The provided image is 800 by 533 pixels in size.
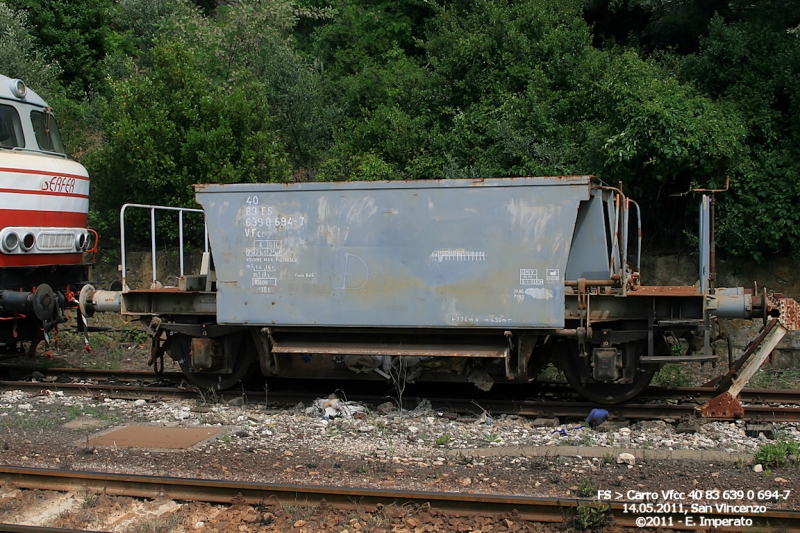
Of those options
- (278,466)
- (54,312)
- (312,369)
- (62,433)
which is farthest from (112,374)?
(278,466)

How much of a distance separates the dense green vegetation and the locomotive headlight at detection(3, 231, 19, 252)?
4171mm

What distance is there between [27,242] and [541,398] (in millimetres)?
7262

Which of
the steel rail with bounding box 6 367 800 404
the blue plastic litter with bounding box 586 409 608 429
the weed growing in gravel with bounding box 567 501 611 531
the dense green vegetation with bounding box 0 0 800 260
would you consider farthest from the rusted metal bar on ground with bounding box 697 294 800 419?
the dense green vegetation with bounding box 0 0 800 260

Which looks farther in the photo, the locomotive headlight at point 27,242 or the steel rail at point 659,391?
the locomotive headlight at point 27,242

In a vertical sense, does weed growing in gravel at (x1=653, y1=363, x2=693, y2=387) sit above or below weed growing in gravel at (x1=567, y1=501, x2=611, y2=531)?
above

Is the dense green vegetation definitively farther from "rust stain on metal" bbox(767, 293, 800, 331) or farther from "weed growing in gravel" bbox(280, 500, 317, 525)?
"weed growing in gravel" bbox(280, 500, 317, 525)

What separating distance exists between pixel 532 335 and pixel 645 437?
1.60m

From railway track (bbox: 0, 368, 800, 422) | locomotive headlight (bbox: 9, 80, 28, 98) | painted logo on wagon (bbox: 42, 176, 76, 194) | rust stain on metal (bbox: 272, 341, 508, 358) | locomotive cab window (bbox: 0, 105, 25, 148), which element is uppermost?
locomotive headlight (bbox: 9, 80, 28, 98)

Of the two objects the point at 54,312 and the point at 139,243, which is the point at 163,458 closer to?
the point at 54,312

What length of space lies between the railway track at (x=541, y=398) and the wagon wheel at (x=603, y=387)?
0.11 metres

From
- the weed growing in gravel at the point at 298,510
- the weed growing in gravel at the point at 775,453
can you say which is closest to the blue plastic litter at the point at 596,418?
the weed growing in gravel at the point at 775,453

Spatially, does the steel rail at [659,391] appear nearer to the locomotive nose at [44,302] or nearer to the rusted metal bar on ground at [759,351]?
the rusted metal bar on ground at [759,351]

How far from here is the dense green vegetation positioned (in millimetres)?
11539

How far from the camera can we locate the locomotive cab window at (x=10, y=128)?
980cm
